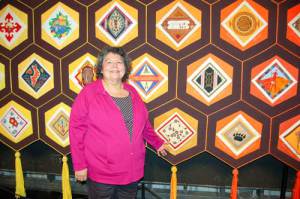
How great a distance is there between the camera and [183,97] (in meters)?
1.55

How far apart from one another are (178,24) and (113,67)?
20.0 inches

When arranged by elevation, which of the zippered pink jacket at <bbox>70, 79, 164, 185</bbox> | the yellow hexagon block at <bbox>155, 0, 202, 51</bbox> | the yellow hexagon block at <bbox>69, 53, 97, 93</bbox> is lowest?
the zippered pink jacket at <bbox>70, 79, 164, 185</bbox>

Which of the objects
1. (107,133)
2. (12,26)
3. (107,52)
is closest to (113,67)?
(107,52)

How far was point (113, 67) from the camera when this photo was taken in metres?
1.24

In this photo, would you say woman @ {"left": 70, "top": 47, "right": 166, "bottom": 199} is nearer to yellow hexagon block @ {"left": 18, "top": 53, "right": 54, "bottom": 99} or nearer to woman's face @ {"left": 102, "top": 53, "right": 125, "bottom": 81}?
woman's face @ {"left": 102, "top": 53, "right": 125, "bottom": 81}

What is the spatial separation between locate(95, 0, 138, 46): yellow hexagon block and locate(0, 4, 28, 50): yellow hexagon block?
48cm

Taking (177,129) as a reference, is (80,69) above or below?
above

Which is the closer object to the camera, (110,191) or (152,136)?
(110,191)

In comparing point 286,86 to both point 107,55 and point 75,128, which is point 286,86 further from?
point 75,128

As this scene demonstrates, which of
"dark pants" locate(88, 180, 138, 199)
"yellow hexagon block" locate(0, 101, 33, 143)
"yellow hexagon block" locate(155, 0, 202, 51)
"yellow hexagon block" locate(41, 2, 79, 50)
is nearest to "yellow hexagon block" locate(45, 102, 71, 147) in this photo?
"yellow hexagon block" locate(0, 101, 33, 143)

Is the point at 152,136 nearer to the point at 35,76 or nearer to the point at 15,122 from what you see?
the point at 35,76

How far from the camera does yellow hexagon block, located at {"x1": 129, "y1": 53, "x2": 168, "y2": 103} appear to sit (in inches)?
60.6

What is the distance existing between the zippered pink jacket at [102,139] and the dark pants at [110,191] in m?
0.04

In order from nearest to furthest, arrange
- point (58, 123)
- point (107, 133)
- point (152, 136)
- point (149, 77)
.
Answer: point (107, 133)
point (152, 136)
point (149, 77)
point (58, 123)
